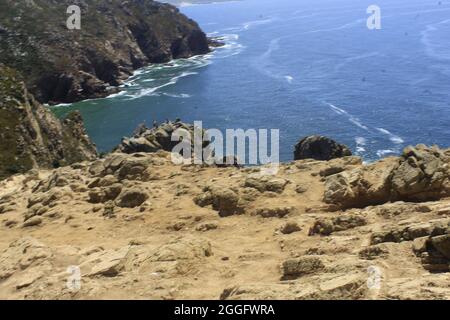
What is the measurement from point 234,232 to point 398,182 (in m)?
7.59

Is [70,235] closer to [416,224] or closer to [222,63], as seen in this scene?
[416,224]

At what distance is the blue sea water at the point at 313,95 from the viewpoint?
321 ft

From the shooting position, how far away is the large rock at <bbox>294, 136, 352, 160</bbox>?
5641 centimetres

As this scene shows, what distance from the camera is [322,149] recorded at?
57.7 meters

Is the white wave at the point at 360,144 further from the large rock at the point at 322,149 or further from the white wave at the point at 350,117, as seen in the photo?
the large rock at the point at 322,149

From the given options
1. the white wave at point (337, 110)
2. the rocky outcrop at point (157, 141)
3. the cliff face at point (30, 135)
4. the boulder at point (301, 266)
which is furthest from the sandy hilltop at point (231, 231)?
the white wave at point (337, 110)

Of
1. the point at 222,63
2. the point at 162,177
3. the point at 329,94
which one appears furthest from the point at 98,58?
the point at 162,177

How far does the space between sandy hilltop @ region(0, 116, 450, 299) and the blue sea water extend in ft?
202

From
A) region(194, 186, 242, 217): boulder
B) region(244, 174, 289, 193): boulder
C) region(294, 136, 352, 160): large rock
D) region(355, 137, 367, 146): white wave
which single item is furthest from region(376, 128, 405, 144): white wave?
region(194, 186, 242, 217): boulder

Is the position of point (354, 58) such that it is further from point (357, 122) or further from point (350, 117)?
point (357, 122)

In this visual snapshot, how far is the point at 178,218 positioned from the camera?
24328 millimetres

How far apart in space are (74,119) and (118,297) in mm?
78996

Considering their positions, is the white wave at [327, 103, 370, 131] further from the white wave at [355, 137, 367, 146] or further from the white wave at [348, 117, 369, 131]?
the white wave at [355, 137, 367, 146]

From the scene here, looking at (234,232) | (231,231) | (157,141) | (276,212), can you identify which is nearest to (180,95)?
(157,141)
